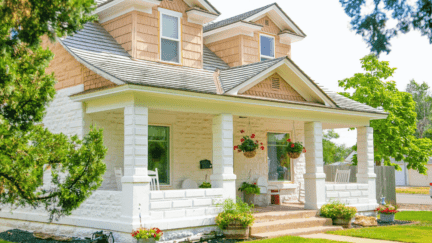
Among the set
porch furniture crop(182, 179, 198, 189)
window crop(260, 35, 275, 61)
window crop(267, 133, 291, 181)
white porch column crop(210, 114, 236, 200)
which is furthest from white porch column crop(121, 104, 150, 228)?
window crop(260, 35, 275, 61)

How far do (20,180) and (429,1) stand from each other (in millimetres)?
6405

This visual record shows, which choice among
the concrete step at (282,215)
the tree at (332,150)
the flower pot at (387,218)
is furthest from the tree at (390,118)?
the tree at (332,150)

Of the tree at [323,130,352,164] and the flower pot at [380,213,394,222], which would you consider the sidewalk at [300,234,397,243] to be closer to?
→ the flower pot at [380,213,394,222]

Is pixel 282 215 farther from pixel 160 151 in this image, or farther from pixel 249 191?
pixel 160 151

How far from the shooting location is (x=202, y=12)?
14586 millimetres

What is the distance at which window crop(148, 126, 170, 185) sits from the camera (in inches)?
523

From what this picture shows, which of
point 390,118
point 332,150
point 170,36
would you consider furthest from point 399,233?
point 332,150

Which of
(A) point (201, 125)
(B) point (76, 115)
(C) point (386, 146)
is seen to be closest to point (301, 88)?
(A) point (201, 125)

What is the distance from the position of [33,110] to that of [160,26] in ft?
22.3

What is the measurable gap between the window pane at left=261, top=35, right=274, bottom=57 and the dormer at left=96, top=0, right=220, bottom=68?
2.52m

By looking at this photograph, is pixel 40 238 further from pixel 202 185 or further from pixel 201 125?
pixel 201 125

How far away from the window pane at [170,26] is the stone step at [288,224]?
6091 millimetres

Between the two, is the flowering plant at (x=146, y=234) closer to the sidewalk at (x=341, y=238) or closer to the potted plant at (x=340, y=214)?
the sidewalk at (x=341, y=238)

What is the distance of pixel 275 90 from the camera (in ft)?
43.2
